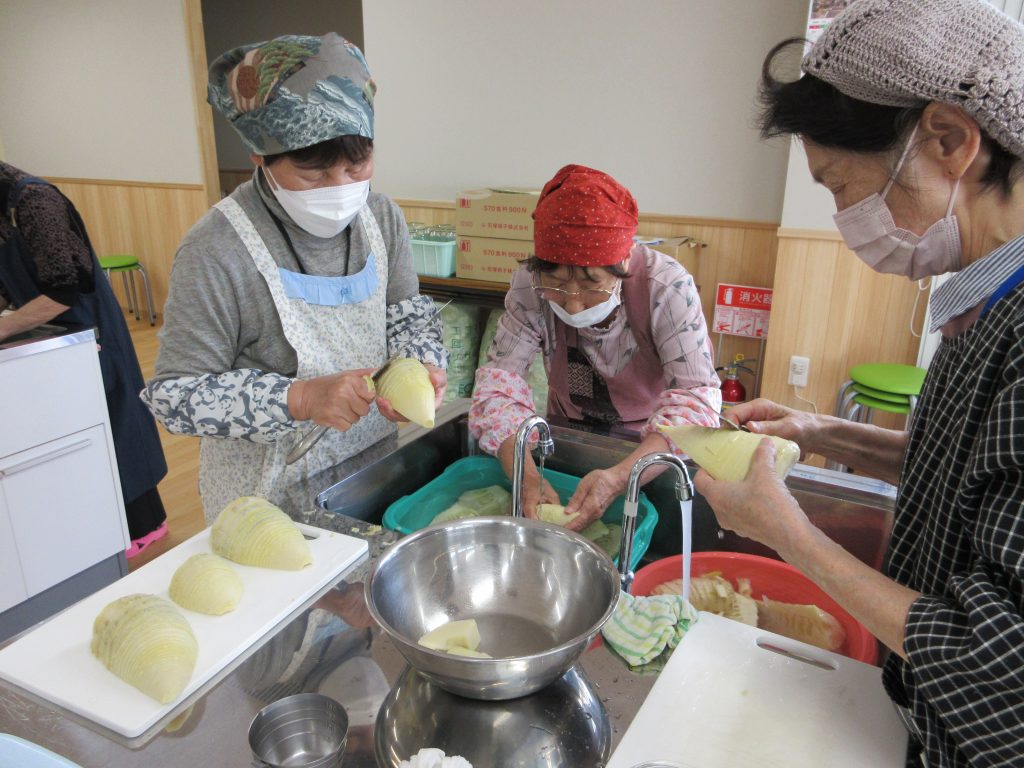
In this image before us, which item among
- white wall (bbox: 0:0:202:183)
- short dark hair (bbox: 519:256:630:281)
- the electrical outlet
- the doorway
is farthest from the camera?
the doorway

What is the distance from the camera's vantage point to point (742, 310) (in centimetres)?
323

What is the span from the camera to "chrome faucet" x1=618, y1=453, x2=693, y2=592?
3.20ft

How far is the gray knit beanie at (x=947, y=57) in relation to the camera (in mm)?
653

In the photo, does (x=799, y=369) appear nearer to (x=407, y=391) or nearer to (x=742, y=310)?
(x=742, y=310)

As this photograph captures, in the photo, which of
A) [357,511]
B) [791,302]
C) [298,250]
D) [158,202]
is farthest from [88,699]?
[158,202]

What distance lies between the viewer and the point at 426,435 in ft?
5.39

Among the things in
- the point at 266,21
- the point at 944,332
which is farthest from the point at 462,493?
the point at 266,21

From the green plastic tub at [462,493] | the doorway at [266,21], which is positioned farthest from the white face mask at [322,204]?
the doorway at [266,21]

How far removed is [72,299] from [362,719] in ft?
6.67

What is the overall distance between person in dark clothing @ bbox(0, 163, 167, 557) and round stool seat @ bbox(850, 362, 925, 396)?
2707mm

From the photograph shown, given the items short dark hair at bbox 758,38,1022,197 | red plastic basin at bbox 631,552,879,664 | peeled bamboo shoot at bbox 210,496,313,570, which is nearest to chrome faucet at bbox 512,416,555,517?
red plastic basin at bbox 631,552,879,664

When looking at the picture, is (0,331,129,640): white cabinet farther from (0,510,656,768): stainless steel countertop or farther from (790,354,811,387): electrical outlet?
(790,354,811,387): electrical outlet

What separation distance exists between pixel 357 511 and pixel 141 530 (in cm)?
167

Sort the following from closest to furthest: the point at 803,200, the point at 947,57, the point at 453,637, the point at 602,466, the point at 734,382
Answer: the point at 947,57 → the point at 453,637 → the point at 602,466 → the point at 803,200 → the point at 734,382
